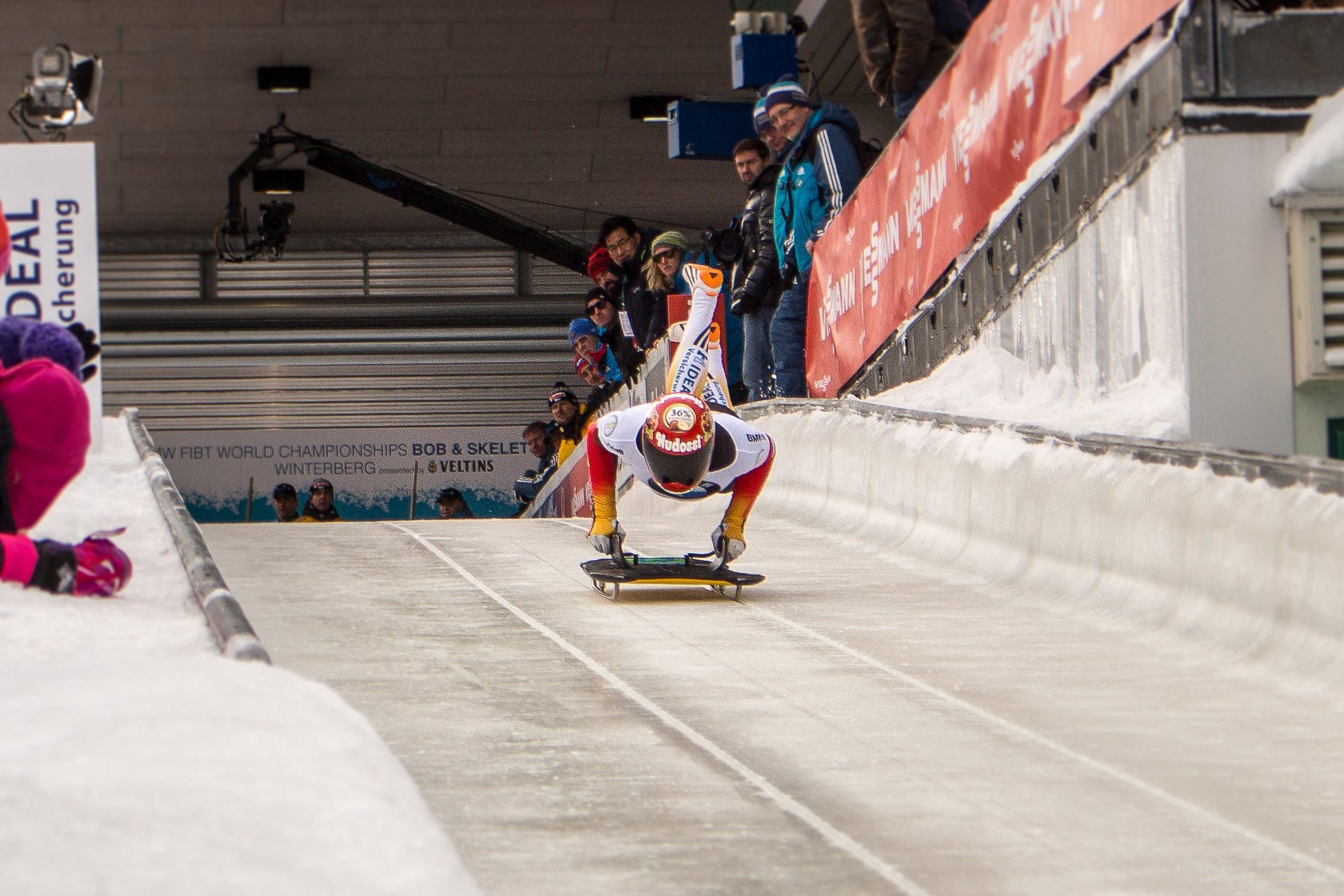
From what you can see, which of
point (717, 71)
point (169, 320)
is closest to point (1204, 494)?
point (717, 71)

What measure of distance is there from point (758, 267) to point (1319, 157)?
5.64m

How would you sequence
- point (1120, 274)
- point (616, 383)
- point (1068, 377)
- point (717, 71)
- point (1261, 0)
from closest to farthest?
point (1261, 0)
point (1120, 274)
point (1068, 377)
point (616, 383)
point (717, 71)

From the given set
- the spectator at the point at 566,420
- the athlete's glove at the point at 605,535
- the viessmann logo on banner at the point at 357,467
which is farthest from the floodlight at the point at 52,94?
the viessmann logo on banner at the point at 357,467

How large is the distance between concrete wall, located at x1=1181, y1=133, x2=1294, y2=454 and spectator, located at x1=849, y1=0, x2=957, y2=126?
3.46m

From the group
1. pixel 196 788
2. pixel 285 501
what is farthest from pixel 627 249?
pixel 196 788

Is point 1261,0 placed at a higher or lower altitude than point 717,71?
lower

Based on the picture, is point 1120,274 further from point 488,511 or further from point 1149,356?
point 488,511

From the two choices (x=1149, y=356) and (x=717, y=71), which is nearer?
(x=1149, y=356)

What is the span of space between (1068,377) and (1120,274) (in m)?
0.84

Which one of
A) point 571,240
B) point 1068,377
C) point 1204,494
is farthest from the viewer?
point 571,240

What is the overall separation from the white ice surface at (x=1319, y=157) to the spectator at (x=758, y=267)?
5056 mm

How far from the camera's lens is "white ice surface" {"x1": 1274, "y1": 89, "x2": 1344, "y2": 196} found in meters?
6.21

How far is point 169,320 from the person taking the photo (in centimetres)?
2686

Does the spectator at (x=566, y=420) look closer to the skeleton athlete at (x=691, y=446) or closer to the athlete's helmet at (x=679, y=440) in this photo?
the skeleton athlete at (x=691, y=446)
